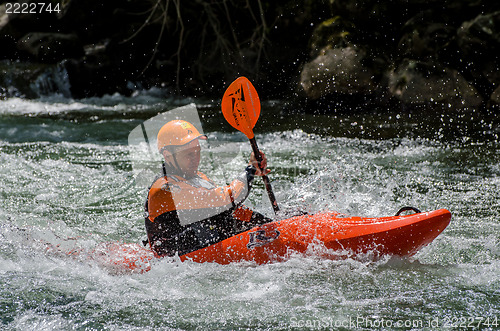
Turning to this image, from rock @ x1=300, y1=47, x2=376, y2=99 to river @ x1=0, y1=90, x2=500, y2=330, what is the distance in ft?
2.08

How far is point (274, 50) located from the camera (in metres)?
10.5

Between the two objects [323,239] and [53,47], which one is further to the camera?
[53,47]

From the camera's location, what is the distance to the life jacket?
318cm

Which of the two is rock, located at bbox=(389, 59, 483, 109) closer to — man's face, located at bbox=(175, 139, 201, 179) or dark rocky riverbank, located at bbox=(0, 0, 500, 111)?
dark rocky riverbank, located at bbox=(0, 0, 500, 111)

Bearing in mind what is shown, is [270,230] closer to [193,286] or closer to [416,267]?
[193,286]

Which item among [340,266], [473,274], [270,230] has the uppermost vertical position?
[270,230]

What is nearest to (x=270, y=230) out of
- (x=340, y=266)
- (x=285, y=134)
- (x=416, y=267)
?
(x=340, y=266)

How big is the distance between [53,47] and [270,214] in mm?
8629

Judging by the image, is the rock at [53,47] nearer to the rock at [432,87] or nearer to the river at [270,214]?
the river at [270,214]

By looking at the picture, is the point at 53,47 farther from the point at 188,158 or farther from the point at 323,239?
the point at 323,239

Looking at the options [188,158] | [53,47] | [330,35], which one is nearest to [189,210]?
[188,158]

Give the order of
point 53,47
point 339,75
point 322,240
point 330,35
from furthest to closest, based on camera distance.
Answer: point 53,47 → point 330,35 → point 339,75 → point 322,240

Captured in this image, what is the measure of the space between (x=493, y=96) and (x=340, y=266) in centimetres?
585

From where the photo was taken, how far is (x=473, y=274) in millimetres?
3318
